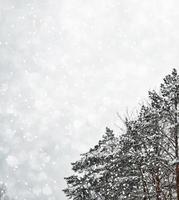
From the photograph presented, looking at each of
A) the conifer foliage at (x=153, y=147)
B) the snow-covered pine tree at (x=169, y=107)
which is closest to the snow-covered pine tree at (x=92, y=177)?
the conifer foliage at (x=153, y=147)

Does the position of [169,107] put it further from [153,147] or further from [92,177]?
[92,177]

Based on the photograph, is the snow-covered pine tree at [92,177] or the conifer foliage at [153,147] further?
the snow-covered pine tree at [92,177]

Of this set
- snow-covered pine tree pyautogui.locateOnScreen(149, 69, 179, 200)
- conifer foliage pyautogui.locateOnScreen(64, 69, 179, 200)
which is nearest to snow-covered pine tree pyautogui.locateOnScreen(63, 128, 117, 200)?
conifer foliage pyautogui.locateOnScreen(64, 69, 179, 200)

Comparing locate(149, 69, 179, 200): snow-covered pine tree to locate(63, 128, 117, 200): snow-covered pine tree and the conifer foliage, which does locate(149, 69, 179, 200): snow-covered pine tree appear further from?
locate(63, 128, 117, 200): snow-covered pine tree

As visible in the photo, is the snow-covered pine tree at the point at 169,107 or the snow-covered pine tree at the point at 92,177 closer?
the snow-covered pine tree at the point at 169,107

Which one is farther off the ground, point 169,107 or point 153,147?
point 169,107

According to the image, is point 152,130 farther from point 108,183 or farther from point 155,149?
point 108,183

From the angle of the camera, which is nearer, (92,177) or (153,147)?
(153,147)

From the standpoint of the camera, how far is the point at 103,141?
2380cm

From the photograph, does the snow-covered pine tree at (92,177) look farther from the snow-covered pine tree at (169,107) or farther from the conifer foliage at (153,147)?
the snow-covered pine tree at (169,107)

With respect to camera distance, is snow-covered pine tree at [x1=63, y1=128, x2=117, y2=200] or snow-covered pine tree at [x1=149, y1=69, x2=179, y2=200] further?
snow-covered pine tree at [x1=63, y1=128, x2=117, y2=200]

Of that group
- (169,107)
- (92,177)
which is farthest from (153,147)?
(92,177)

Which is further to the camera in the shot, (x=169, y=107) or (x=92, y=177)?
(x=92, y=177)

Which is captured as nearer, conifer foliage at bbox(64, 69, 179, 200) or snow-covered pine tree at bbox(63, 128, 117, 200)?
conifer foliage at bbox(64, 69, 179, 200)
